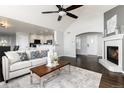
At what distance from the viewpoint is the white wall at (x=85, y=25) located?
226 inches

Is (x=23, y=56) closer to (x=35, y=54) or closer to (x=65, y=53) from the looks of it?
(x=35, y=54)

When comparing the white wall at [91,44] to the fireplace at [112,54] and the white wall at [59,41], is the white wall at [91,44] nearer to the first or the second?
the white wall at [59,41]

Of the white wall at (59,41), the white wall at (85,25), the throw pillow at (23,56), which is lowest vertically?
the throw pillow at (23,56)

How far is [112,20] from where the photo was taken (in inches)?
176

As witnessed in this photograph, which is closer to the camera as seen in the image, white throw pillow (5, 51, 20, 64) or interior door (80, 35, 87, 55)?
white throw pillow (5, 51, 20, 64)

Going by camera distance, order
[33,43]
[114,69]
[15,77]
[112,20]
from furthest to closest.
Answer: [33,43] → [112,20] → [114,69] → [15,77]

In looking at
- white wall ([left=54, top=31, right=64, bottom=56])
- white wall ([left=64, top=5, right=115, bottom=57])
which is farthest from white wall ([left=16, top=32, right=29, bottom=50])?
white wall ([left=64, top=5, right=115, bottom=57])

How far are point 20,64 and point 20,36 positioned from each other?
7068 mm

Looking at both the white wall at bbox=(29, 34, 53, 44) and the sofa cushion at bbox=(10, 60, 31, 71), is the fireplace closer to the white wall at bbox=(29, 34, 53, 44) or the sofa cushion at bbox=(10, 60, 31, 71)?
the sofa cushion at bbox=(10, 60, 31, 71)

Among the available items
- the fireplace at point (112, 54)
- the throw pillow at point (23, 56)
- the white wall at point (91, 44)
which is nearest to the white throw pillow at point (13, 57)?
the throw pillow at point (23, 56)

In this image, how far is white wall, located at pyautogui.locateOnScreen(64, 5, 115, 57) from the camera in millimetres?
5734

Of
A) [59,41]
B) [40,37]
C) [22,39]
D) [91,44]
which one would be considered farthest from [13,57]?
[40,37]
